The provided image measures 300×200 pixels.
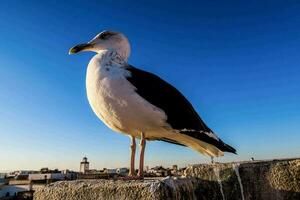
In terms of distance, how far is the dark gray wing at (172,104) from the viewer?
3.31 metres

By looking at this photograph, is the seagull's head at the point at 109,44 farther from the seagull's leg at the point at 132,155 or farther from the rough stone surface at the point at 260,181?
the rough stone surface at the point at 260,181

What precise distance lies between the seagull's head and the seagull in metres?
0.12

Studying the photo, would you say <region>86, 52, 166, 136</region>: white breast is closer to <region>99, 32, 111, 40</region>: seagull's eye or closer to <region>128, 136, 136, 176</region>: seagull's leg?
<region>128, 136, 136, 176</region>: seagull's leg

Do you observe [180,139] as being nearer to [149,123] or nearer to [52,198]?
[149,123]

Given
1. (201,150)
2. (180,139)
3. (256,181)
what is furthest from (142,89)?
(256,181)

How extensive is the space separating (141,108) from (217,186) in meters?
0.99

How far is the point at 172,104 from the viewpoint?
3525mm

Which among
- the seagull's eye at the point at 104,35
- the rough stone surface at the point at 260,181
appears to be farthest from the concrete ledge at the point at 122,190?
the seagull's eye at the point at 104,35

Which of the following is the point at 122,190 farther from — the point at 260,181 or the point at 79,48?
the point at 79,48

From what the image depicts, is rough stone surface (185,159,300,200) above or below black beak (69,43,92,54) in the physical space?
below

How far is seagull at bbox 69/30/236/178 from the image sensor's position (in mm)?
3113

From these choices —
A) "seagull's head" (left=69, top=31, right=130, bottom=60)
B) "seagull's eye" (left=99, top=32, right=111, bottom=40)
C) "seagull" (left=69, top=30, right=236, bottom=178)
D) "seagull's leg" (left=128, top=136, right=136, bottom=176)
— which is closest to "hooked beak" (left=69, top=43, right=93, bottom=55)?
"seagull's head" (left=69, top=31, right=130, bottom=60)

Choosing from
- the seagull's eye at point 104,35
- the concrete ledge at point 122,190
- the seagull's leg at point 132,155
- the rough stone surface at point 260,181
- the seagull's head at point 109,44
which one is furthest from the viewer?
the seagull's eye at point 104,35

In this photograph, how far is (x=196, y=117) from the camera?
3.61 m
